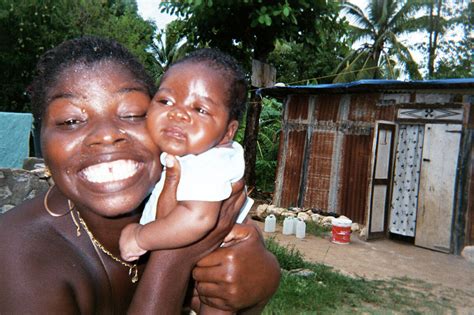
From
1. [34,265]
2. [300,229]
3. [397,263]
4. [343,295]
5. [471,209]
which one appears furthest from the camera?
[300,229]

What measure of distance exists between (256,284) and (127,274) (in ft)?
1.70

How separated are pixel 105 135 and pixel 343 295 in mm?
5181

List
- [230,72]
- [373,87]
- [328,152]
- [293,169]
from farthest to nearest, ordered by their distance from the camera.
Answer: [293,169], [328,152], [373,87], [230,72]

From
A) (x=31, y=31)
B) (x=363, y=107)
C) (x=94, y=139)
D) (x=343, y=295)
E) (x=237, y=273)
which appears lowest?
(x=343, y=295)

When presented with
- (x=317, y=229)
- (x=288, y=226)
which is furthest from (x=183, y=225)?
(x=317, y=229)

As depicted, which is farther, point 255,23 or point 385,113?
point 385,113

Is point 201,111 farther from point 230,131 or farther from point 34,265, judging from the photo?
point 34,265

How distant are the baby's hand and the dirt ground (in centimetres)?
562

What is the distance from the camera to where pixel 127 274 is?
1.79 meters

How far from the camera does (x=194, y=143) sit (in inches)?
66.7

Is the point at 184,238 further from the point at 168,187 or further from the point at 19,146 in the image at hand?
the point at 19,146

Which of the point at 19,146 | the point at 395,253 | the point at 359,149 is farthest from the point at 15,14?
the point at 395,253

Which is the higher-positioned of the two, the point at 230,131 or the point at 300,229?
the point at 230,131

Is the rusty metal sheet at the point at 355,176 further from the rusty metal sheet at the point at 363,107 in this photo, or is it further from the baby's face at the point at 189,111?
the baby's face at the point at 189,111
